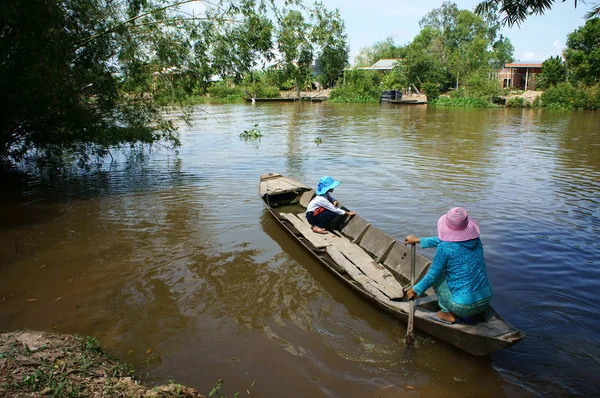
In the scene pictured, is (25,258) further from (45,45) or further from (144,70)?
(144,70)

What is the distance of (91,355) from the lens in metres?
3.29

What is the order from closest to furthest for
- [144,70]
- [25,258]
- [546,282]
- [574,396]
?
[574,396]
[546,282]
[25,258]
[144,70]

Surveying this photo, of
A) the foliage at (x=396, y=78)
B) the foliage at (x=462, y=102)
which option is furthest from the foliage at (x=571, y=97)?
the foliage at (x=396, y=78)

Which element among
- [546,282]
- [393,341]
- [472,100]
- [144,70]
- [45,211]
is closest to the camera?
[393,341]

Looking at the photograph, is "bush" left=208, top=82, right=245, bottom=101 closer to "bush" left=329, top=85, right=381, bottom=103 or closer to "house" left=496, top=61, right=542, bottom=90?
"bush" left=329, top=85, right=381, bottom=103

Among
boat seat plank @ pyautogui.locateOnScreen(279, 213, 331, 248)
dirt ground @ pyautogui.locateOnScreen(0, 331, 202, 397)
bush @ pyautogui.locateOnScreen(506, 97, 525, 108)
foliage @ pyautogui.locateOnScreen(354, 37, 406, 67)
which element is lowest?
boat seat plank @ pyautogui.locateOnScreen(279, 213, 331, 248)

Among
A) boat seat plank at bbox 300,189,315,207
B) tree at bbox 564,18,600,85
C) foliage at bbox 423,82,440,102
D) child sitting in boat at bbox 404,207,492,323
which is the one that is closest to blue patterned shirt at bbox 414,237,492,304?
child sitting in boat at bbox 404,207,492,323

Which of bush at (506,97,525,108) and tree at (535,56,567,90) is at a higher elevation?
tree at (535,56,567,90)

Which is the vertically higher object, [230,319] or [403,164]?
[403,164]

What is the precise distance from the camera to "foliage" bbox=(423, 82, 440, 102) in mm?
42375

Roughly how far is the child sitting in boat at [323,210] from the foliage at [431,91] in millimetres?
39254

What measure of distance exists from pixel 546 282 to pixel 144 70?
982 cm

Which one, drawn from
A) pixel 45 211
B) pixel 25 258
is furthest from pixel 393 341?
pixel 45 211

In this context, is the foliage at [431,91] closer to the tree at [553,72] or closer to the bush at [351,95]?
the bush at [351,95]
